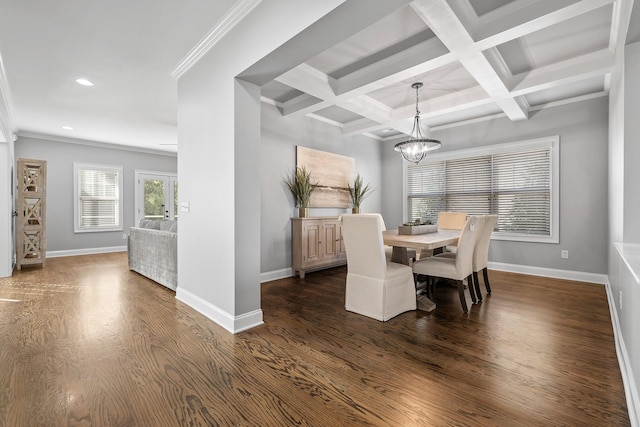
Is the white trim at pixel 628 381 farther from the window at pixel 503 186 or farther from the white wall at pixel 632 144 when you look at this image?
the window at pixel 503 186

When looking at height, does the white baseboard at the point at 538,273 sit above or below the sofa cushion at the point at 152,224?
below

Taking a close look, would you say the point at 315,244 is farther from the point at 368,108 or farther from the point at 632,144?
the point at 632,144

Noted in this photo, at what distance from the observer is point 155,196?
303 inches

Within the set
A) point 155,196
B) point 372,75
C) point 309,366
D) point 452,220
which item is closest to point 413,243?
point 309,366

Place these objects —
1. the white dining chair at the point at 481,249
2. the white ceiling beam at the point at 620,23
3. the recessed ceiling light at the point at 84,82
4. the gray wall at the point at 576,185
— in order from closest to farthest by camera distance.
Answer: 1. the white ceiling beam at the point at 620,23
2. the white dining chair at the point at 481,249
3. the recessed ceiling light at the point at 84,82
4. the gray wall at the point at 576,185

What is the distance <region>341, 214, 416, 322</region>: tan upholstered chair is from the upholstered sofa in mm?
2181

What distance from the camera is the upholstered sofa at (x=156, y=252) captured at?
142 inches

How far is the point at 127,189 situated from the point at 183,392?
7064 mm

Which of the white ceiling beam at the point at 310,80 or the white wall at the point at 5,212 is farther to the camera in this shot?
the white wall at the point at 5,212

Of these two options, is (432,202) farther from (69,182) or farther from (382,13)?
(69,182)

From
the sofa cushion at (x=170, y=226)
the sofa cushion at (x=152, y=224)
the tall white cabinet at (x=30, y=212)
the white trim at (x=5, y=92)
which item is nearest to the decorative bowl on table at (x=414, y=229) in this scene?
the sofa cushion at (x=170, y=226)

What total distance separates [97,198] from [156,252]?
13.8ft

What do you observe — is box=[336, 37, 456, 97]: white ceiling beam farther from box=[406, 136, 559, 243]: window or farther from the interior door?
the interior door

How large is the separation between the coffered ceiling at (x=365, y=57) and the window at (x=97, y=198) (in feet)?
6.67
